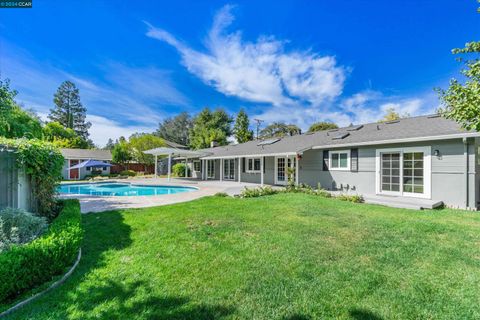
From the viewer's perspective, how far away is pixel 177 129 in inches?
2445

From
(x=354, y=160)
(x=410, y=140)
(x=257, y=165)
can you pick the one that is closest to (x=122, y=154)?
(x=257, y=165)

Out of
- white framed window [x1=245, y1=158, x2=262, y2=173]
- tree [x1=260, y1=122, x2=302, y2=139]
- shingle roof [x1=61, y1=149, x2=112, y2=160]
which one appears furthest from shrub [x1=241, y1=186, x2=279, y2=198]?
tree [x1=260, y1=122, x2=302, y2=139]

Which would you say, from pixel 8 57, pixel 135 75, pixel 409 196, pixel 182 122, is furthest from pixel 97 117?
pixel 409 196

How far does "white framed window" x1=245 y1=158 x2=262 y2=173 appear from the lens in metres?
20.0

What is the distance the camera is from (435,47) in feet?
44.3

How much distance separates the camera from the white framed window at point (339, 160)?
43.8 ft

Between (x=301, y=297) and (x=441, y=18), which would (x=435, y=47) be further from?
(x=301, y=297)

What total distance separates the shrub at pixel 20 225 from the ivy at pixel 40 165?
1.42 metres

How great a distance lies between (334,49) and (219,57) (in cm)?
770

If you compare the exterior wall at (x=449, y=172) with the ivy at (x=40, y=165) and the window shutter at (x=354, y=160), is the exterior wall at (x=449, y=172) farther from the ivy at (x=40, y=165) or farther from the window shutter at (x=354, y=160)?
the ivy at (x=40, y=165)

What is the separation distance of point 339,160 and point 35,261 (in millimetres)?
13815

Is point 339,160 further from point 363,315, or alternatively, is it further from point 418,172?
point 363,315

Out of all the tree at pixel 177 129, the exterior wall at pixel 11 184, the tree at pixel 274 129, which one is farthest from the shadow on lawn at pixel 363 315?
the tree at pixel 177 129

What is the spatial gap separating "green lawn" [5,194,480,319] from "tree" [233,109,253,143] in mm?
37115
